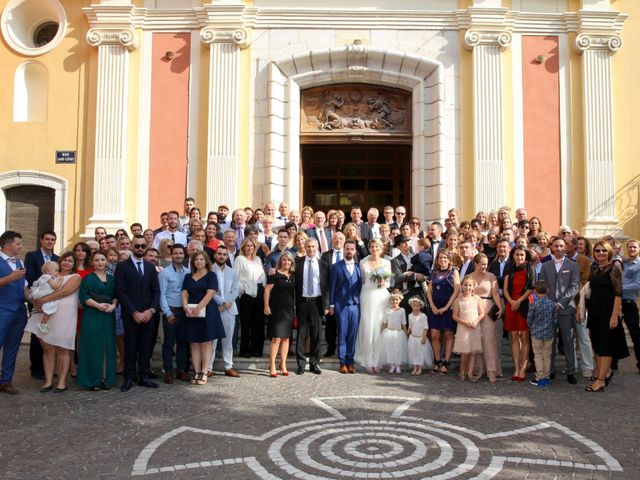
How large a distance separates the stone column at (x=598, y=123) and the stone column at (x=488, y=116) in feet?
6.48

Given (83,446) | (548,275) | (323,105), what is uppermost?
(323,105)

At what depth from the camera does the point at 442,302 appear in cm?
838

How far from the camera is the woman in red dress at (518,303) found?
802 cm

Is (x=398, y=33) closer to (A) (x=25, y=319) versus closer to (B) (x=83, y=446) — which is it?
(A) (x=25, y=319)

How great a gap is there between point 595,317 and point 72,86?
1238 centimetres

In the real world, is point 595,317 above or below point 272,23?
below

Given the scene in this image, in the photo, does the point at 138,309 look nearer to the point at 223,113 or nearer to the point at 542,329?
the point at 542,329

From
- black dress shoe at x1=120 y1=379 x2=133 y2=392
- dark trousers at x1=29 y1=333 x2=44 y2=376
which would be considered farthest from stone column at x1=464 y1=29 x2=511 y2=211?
dark trousers at x1=29 y1=333 x2=44 y2=376

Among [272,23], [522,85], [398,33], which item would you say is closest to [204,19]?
[272,23]

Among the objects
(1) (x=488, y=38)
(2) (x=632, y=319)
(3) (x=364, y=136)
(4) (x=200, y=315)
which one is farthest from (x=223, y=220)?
(1) (x=488, y=38)

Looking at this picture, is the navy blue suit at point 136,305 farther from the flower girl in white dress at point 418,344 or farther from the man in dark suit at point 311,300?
the flower girl in white dress at point 418,344

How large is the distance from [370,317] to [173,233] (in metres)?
3.77

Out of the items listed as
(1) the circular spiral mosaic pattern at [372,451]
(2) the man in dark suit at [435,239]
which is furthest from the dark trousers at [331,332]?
(1) the circular spiral mosaic pattern at [372,451]

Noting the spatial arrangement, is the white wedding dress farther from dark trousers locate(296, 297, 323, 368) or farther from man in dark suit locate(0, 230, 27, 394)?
man in dark suit locate(0, 230, 27, 394)
